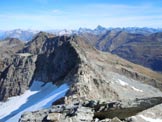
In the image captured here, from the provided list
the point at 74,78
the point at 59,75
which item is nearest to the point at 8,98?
the point at 59,75

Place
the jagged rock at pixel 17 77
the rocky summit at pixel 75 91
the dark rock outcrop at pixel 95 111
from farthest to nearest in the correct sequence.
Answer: the jagged rock at pixel 17 77 → the rocky summit at pixel 75 91 → the dark rock outcrop at pixel 95 111

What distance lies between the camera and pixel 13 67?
409 ft

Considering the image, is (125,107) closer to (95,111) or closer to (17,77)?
(95,111)

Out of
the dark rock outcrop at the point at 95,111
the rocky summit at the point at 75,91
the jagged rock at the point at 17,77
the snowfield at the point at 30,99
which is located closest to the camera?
the dark rock outcrop at the point at 95,111

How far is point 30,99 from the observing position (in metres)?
96.4

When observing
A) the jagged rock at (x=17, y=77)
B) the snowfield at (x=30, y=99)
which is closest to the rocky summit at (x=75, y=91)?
the jagged rock at (x=17, y=77)

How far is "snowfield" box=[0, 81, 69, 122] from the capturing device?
84.7 metres

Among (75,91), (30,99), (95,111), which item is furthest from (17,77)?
(95,111)

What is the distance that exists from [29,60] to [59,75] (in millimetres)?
21860

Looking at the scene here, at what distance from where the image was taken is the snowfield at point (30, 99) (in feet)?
278

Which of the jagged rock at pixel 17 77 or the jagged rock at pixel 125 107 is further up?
the jagged rock at pixel 125 107

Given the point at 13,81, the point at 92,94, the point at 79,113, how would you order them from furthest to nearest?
1. the point at 13,81
2. the point at 92,94
3. the point at 79,113

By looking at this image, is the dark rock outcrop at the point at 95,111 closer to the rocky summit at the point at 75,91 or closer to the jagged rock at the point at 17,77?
the rocky summit at the point at 75,91

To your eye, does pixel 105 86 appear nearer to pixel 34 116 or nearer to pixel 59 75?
pixel 59 75
